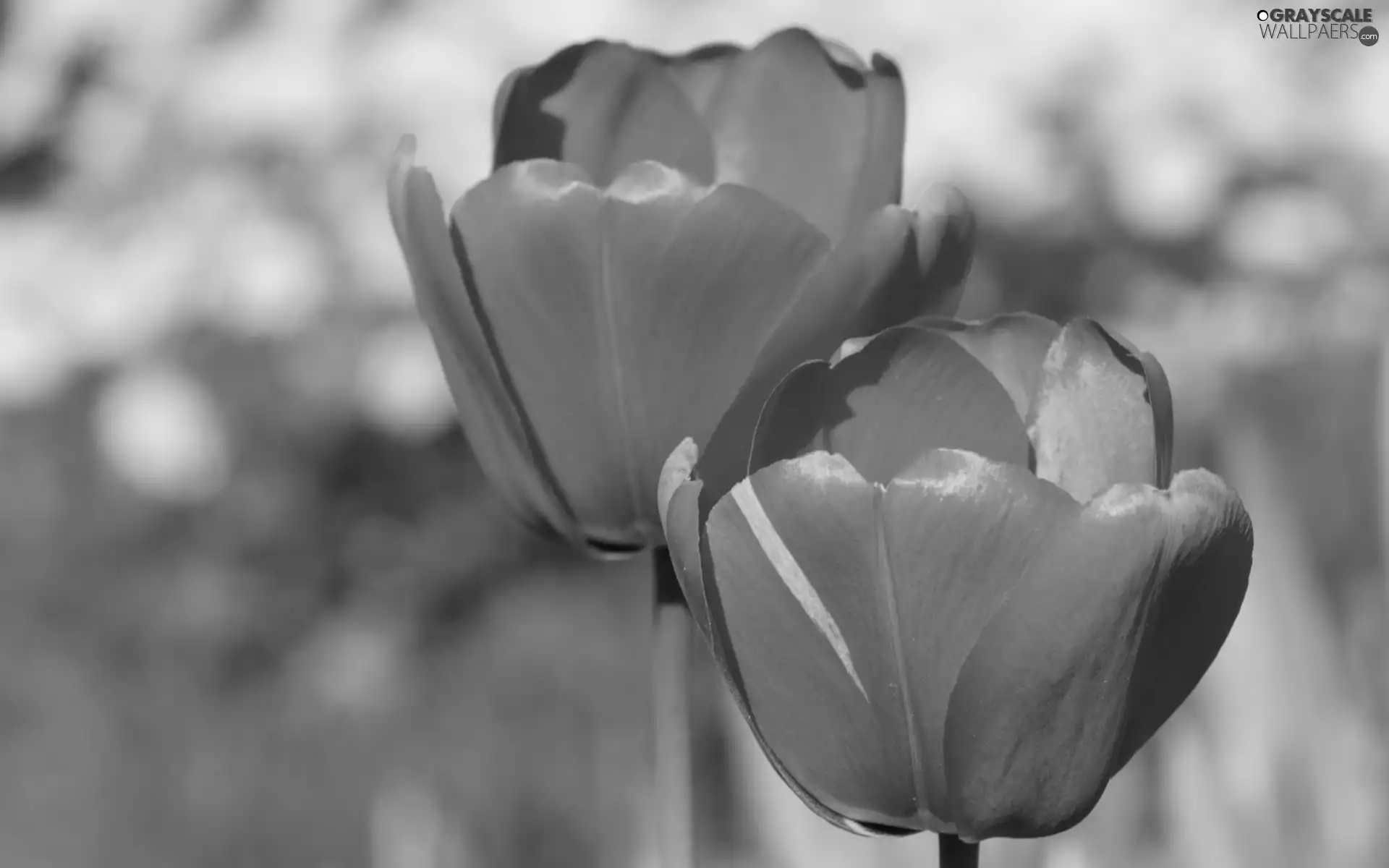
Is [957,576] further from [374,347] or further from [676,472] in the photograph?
[374,347]

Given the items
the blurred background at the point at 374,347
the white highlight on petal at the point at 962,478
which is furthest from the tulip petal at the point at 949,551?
the blurred background at the point at 374,347

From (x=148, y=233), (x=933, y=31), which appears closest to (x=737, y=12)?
(x=933, y=31)

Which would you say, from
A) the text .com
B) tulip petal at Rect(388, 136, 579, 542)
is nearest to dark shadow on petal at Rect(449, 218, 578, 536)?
tulip petal at Rect(388, 136, 579, 542)

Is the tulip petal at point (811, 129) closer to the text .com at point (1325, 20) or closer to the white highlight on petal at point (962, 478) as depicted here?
the white highlight on petal at point (962, 478)

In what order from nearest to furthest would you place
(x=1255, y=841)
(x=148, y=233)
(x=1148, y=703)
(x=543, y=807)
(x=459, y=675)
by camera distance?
(x=1148, y=703)
(x=1255, y=841)
(x=543, y=807)
(x=148, y=233)
(x=459, y=675)

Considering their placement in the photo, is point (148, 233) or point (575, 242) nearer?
point (575, 242)

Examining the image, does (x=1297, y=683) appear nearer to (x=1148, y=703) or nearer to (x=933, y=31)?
(x=1148, y=703)

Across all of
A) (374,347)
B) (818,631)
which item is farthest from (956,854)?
(374,347)

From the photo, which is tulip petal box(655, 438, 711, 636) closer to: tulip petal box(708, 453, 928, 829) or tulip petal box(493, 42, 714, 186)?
tulip petal box(708, 453, 928, 829)
